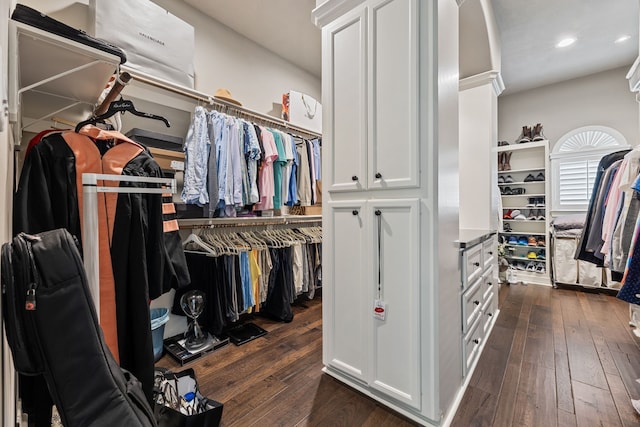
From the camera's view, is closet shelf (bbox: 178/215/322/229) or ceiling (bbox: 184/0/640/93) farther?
ceiling (bbox: 184/0/640/93)

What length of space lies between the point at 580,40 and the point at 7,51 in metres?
5.02

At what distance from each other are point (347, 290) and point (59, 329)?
1.36 m

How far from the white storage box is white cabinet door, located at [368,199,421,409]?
6.11 ft

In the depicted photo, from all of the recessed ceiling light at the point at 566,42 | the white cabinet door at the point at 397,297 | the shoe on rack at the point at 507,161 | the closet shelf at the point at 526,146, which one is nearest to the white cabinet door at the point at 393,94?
the white cabinet door at the point at 397,297

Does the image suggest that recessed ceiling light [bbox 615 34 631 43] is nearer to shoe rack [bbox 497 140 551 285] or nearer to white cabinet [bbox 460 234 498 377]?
shoe rack [bbox 497 140 551 285]

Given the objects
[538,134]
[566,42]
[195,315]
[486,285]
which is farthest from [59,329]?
[538,134]

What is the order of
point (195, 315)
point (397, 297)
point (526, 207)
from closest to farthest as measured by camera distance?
point (397, 297) → point (195, 315) → point (526, 207)

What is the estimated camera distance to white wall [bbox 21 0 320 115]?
2.52 meters

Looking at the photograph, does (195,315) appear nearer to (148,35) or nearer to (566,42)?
(148,35)

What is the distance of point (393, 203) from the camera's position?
150 cm

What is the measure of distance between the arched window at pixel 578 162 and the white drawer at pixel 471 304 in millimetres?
3484

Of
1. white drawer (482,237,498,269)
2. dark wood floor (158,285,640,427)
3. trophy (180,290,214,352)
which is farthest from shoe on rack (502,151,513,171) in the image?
trophy (180,290,214,352)

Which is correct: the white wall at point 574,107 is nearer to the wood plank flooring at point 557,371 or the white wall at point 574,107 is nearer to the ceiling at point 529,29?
the ceiling at point 529,29

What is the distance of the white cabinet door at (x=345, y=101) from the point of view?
1.64 m
